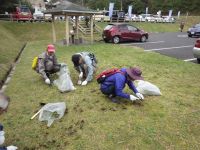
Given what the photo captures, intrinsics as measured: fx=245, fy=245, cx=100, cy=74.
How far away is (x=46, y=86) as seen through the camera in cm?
711

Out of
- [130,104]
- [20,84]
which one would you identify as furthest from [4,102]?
[20,84]

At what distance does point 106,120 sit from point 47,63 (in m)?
3.14

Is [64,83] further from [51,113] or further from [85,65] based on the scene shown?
[51,113]

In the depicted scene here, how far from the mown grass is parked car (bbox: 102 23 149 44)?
1136cm

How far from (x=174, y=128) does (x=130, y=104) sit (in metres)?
1.23

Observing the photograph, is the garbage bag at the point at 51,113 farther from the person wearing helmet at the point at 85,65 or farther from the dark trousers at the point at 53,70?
the dark trousers at the point at 53,70

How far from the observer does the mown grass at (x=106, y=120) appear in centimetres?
408

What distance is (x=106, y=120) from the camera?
4793 millimetres

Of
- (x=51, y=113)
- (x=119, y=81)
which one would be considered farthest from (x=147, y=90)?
(x=51, y=113)

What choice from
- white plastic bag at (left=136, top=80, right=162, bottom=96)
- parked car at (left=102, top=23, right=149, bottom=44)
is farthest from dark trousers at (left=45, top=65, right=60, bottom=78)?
parked car at (left=102, top=23, right=149, bottom=44)

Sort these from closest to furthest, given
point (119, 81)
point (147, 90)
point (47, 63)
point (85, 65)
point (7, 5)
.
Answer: point (119, 81)
point (147, 90)
point (85, 65)
point (47, 63)
point (7, 5)

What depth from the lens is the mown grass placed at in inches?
161

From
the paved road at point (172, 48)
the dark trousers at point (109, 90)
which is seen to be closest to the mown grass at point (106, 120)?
the dark trousers at point (109, 90)

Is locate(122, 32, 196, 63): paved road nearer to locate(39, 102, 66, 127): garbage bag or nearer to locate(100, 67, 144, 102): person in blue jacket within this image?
locate(100, 67, 144, 102): person in blue jacket
